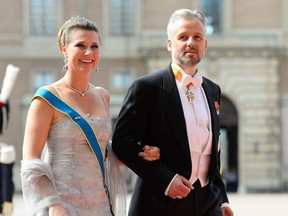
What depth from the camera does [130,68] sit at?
3412 centimetres

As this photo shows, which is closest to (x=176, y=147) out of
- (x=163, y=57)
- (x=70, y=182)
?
(x=70, y=182)

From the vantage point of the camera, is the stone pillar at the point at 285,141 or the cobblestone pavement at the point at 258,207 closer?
the cobblestone pavement at the point at 258,207

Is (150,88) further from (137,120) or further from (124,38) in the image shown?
(124,38)

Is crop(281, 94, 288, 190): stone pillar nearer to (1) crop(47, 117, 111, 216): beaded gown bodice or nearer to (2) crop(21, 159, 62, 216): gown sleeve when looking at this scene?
(1) crop(47, 117, 111, 216): beaded gown bodice

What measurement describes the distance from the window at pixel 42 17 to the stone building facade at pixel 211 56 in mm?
37

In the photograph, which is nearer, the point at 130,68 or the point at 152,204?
the point at 152,204

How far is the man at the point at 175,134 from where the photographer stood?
531 centimetres

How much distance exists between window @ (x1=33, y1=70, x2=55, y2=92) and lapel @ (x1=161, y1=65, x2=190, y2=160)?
2863 centimetres

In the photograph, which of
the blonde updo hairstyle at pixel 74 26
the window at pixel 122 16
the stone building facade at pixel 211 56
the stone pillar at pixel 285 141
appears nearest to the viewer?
the blonde updo hairstyle at pixel 74 26

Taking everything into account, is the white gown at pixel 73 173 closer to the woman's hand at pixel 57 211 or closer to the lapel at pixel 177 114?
the woman's hand at pixel 57 211

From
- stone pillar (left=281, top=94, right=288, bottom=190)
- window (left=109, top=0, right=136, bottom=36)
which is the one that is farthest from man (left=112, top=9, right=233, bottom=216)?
window (left=109, top=0, right=136, bottom=36)

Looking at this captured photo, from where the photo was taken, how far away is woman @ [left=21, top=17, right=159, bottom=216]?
485cm

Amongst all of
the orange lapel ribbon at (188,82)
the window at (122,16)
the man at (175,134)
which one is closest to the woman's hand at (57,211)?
the man at (175,134)

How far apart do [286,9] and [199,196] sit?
96.3ft
